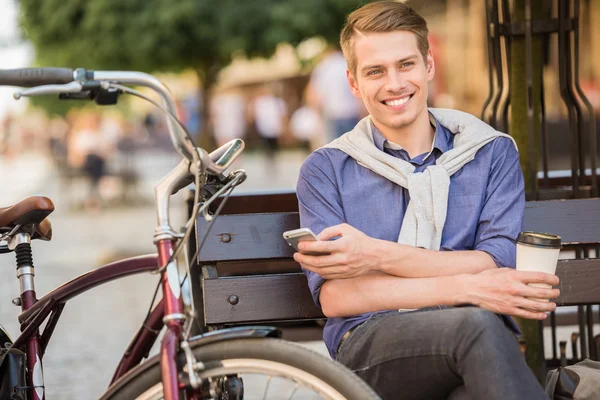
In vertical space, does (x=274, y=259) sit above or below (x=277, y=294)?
above

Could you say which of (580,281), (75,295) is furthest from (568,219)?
(75,295)

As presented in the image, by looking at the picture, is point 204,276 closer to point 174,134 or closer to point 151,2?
point 174,134

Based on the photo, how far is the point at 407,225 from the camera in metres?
3.19

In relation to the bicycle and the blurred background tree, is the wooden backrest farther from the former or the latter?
the blurred background tree

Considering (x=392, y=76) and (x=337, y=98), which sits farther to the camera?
(x=337, y=98)

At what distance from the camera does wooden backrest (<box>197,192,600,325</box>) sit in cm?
346

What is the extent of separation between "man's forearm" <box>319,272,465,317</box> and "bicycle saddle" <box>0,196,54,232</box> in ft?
3.54

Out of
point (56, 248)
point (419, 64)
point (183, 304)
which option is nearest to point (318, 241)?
Answer: point (183, 304)

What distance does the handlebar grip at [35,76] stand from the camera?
249 cm

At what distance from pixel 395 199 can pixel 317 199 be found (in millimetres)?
241

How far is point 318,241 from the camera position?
9.66 ft

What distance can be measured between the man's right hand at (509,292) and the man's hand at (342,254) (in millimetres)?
279

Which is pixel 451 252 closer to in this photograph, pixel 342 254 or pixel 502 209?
pixel 502 209

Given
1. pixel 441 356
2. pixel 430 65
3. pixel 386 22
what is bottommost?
pixel 441 356
